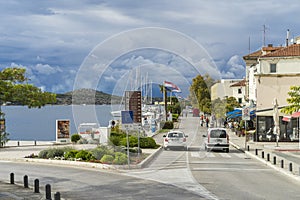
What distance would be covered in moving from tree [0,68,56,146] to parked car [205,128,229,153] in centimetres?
1432

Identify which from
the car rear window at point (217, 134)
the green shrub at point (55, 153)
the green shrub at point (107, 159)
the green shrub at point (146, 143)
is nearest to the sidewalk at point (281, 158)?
the car rear window at point (217, 134)

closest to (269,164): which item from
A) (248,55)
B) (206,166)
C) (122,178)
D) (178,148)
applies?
(206,166)

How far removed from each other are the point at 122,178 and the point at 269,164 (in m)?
8.90

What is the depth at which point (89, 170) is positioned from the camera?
73.6 ft

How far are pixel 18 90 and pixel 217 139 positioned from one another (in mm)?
16260

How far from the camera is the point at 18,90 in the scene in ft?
122

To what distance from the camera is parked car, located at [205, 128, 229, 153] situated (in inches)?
1299

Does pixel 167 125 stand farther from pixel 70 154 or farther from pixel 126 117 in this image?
pixel 126 117

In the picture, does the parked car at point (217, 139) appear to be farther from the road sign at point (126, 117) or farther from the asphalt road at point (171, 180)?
the road sign at point (126, 117)

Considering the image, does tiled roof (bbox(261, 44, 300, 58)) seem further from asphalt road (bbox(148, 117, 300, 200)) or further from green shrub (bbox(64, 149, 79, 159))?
green shrub (bbox(64, 149, 79, 159))

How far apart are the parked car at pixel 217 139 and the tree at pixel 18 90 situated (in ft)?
47.0

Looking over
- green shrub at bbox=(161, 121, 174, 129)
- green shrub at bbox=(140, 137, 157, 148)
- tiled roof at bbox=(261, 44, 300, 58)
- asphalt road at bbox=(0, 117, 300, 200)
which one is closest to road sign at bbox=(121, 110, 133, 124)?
asphalt road at bbox=(0, 117, 300, 200)

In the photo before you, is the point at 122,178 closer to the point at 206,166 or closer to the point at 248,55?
the point at 206,166

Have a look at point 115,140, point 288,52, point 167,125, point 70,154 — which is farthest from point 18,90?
point 288,52
